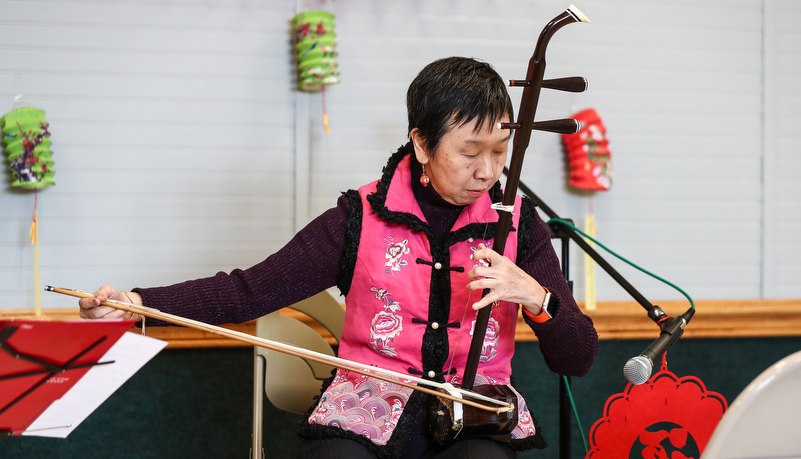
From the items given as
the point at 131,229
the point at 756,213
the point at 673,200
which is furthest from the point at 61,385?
the point at 756,213

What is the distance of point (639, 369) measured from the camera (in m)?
1.00

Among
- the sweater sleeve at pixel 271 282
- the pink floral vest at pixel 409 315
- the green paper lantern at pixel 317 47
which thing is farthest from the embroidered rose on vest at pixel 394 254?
the green paper lantern at pixel 317 47

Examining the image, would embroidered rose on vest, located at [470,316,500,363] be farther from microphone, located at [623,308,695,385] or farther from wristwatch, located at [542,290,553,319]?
microphone, located at [623,308,695,385]

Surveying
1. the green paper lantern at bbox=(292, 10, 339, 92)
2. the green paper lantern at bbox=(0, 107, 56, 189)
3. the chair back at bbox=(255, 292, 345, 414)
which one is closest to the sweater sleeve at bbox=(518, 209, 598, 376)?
the chair back at bbox=(255, 292, 345, 414)

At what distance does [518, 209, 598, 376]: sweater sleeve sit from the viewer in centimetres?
A: 125

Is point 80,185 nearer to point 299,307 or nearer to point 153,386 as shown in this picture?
point 153,386

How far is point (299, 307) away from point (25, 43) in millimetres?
1155

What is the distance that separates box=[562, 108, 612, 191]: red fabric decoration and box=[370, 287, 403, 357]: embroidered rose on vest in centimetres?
107

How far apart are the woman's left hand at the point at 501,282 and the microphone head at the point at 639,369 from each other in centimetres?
22

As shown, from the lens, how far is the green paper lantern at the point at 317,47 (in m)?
1.92

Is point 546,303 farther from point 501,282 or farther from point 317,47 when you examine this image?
point 317,47

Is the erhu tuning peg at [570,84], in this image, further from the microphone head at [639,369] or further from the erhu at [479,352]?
the microphone head at [639,369]

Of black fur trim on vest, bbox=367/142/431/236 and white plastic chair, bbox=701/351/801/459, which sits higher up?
black fur trim on vest, bbox=367/142/431/236

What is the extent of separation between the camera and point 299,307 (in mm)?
1786
